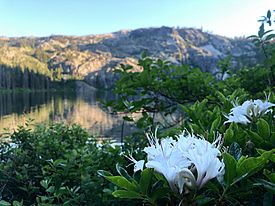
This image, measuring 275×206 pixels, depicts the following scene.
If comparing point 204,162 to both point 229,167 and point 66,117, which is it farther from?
point 66,117

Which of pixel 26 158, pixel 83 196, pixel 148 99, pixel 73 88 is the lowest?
pixel 73 88

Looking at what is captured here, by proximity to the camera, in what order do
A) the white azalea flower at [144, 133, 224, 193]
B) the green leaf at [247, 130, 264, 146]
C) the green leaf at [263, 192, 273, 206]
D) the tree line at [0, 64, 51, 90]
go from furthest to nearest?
the tree line at [0, 64, 51, 90]
the green leaf at [247, 130, 264, 146]
the green leaf at [263, 192, 273, 206]
the white azalea flower at [144, 133, 224, 193]

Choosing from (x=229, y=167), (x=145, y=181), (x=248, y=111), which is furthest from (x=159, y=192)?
(x=248, y=111)

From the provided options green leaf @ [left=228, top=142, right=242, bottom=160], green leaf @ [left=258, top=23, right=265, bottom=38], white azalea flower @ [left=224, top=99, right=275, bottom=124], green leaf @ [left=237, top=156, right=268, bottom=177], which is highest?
green leaf @ [left=258, top=23, right=265, bottom=38]

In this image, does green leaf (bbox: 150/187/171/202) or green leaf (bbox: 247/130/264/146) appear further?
green leaf (bbox: 247/130/264/146)

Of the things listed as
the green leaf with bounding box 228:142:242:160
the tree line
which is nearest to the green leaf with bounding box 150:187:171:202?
the green leaf with bounding box 228:142:242:160

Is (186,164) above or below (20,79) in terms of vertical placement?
above

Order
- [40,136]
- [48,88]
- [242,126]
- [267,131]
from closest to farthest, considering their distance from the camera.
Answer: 1. [267,131]
2. [242,126]
3. [40,136]
4. [48,88]

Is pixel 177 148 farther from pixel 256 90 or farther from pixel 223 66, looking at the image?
pixel 223 66

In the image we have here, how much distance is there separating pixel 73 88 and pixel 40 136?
142 m

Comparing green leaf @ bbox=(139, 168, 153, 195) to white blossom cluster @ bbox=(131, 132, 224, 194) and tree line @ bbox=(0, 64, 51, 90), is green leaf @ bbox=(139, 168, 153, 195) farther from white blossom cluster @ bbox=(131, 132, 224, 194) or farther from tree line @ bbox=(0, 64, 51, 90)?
tree line @ bbox=(0, 64, 51, 90)

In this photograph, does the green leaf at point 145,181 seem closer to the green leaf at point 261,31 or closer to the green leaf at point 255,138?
the green leaf at point 255,138

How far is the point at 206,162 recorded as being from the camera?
0.82 m

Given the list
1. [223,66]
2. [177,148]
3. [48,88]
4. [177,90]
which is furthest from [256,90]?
[48,88]
